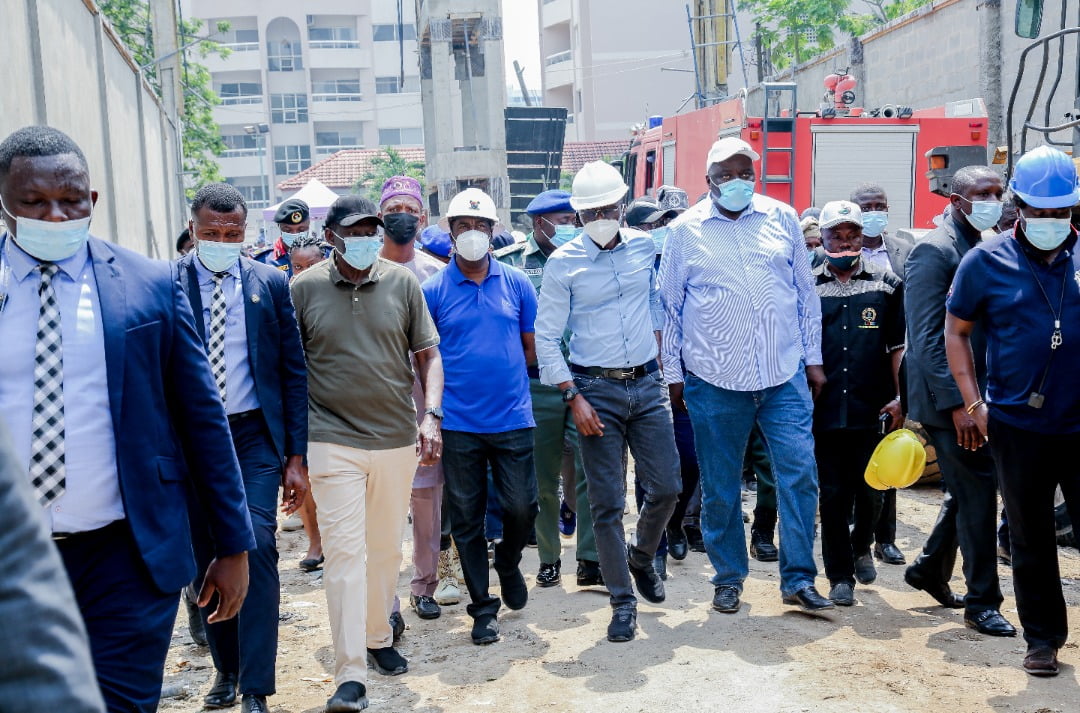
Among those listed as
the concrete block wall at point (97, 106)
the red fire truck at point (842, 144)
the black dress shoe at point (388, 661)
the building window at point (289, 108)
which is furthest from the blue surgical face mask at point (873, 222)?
the building window at point (289, 108)

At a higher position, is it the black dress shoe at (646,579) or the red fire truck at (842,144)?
the red fire truck at (842,144)

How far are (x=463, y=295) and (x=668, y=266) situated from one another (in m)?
1.10

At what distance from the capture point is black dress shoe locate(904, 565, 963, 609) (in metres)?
6.64

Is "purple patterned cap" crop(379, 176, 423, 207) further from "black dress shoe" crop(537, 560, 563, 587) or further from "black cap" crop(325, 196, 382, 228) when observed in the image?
"black dress shoe" crop(537, 560, 563, 587)

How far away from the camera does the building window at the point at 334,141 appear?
7800 centimetres

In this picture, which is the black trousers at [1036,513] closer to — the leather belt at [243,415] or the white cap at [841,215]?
the white cap at [841,215]

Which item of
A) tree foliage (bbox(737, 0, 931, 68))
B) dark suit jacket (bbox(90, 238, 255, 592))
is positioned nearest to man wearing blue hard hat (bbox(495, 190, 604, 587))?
dark suit jacket (bbox(90, 238, 255, 592))

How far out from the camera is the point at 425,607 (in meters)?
7.05

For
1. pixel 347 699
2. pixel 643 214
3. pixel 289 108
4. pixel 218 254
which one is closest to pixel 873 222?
pixel 643 214

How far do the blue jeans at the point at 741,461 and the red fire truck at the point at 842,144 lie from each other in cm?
754

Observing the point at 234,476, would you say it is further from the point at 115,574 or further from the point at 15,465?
the point at 15,465

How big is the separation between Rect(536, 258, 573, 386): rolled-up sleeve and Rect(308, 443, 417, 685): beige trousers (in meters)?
0.87

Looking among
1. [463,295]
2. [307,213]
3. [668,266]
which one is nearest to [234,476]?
[463,295]

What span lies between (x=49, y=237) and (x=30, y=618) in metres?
2.03
